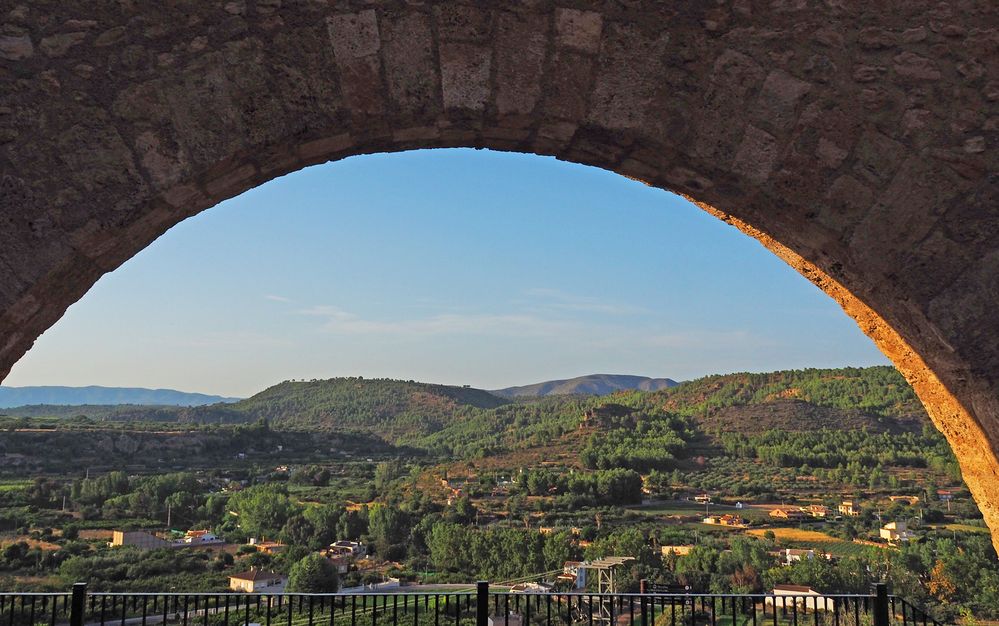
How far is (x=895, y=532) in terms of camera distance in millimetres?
24922

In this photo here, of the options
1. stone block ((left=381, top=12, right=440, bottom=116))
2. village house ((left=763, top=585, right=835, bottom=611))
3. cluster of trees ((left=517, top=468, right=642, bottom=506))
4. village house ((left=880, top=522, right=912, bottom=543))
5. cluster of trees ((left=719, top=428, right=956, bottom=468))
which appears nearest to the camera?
stone block ((left=381, top=12, right=440, bottom=116))

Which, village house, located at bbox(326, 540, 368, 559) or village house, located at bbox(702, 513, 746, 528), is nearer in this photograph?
village house, located at bbox(326, 540, 368, 559)

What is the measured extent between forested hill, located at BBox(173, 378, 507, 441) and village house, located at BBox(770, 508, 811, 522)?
2983cm

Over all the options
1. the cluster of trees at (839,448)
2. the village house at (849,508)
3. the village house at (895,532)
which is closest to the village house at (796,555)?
the village house at (895,532)

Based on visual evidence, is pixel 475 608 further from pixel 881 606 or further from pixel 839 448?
pixel 839 448

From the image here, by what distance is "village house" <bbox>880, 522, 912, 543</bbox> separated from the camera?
79.5ft

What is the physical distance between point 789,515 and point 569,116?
31.1 metres

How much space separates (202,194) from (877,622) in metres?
4.66

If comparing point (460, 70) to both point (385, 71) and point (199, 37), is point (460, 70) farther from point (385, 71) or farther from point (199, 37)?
point (199, 37)

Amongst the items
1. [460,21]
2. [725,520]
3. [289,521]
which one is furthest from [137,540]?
[460,21]

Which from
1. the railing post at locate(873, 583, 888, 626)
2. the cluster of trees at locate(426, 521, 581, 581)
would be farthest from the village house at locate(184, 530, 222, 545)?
the railing post at locate(873, 583, 888, 626)

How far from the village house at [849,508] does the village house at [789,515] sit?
1.50 m

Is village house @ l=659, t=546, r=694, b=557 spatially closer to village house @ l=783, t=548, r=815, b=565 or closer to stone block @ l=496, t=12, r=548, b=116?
village house @ l=783, t=548, r=815, b=565

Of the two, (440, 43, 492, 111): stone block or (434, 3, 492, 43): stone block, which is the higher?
(434, 3, 492, 43): stone block
